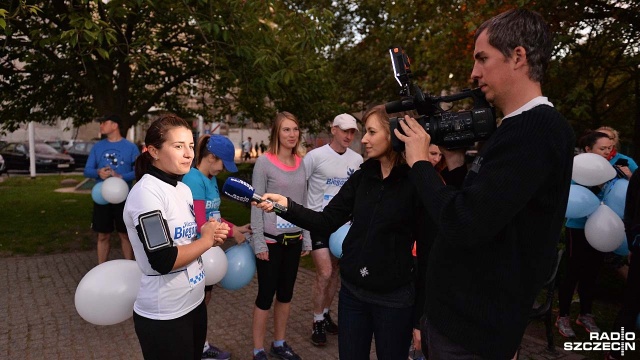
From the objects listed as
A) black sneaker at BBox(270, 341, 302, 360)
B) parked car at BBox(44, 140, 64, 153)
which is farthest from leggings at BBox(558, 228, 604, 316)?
parked car at BBox(44, 140, 64, 153)

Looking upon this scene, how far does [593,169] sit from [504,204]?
12.8ft

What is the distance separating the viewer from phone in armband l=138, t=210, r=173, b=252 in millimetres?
2162

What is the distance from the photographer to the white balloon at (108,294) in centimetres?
273

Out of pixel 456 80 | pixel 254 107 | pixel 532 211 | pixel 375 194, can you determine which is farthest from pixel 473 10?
pixel 532 211

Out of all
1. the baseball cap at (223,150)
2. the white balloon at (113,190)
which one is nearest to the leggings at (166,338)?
the baseball cap at (223,150)

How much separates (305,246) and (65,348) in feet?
8.07

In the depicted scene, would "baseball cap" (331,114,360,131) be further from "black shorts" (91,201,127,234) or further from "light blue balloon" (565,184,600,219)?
"black shorts" (91,201,127,234)

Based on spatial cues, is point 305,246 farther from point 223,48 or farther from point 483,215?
point 223,48

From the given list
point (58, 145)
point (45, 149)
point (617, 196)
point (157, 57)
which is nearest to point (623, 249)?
point (617, 196)

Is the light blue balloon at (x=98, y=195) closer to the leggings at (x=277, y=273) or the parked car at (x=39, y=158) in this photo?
the leggings at (x=277, y=273)

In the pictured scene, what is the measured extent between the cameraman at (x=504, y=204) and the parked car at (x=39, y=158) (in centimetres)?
2595

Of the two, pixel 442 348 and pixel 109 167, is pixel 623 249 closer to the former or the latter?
pixel 442 348

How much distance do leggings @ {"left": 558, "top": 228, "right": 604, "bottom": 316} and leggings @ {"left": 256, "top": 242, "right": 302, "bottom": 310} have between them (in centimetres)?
294

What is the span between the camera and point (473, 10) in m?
9.32
